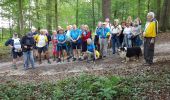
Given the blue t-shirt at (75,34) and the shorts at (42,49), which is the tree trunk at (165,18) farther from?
the shorts at (42,49)

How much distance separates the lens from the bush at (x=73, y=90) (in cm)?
809

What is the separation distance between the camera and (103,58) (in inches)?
611

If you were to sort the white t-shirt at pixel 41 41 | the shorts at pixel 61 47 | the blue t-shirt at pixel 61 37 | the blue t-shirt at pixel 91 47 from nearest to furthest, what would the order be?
the blue t-shirt at pixel 91 47 → the white t-shirt at pixel 41 41 → the blue t-shirt at pixel 61 37 → the shorts at pixel 61 47

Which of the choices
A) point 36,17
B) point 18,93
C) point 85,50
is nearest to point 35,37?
point 85,50

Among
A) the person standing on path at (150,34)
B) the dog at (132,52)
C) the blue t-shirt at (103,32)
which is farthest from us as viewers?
the blue t-shirt at (103,32)

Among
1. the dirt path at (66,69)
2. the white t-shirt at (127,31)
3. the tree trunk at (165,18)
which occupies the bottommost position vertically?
the dirt path at (66,69)

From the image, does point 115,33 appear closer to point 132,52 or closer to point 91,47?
point 91,47

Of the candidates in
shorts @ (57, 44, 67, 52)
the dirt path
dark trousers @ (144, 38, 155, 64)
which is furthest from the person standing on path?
shorts @ (57, 44, 67, 52)

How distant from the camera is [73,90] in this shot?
888 centimetres

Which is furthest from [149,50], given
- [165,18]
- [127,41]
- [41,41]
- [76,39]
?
[165,18]

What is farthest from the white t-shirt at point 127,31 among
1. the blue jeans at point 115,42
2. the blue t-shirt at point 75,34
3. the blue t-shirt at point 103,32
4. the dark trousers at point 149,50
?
the dark trousers at point 149,50

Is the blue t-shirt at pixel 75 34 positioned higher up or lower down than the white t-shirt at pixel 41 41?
higher up

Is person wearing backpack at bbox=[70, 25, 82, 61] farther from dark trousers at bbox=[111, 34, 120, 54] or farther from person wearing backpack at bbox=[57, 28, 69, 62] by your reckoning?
dark trousers at bbox=[111, 34, 120, 54]

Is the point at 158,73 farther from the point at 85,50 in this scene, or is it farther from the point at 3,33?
the point at 3,33
